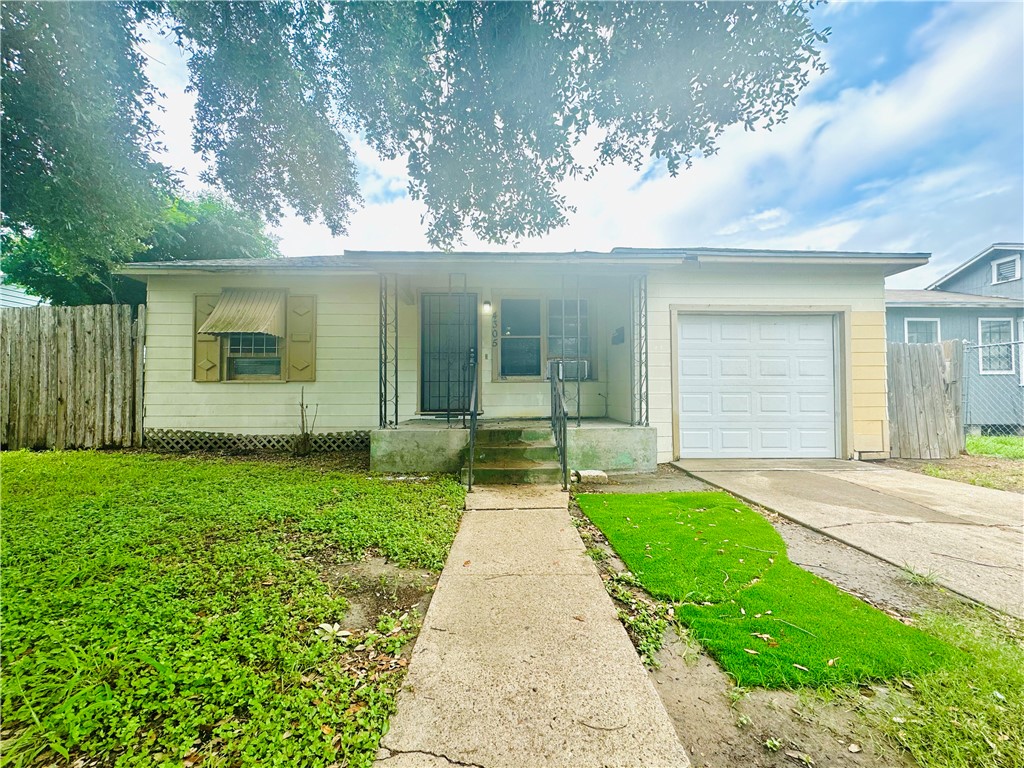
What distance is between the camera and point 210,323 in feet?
19.8

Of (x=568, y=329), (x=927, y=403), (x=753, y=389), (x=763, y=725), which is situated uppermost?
(x=568, y=329)

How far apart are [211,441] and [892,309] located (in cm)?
1668

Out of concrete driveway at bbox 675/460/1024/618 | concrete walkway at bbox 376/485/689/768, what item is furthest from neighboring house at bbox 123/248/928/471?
concrete walkway at bbox 376/485/689/768

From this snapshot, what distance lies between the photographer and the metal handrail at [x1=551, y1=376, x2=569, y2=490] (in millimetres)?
4164

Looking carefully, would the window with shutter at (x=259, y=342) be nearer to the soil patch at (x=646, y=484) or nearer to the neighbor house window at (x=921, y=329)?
the soil patch at (x=646, y=484)

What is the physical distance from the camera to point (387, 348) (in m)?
6.30

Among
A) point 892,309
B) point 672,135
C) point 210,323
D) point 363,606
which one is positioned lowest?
point 363,606

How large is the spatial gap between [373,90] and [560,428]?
15.9 feet

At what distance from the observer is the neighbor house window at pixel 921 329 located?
35.5ft

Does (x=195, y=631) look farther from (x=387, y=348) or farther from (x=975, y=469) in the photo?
(x=975, y=469)

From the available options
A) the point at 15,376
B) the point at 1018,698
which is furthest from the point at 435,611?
the point at 15,376

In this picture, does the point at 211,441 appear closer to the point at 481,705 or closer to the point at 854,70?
the point at 481,705

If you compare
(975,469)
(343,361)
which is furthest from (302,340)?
(975,469)

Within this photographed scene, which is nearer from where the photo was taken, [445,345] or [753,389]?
[753,389]
